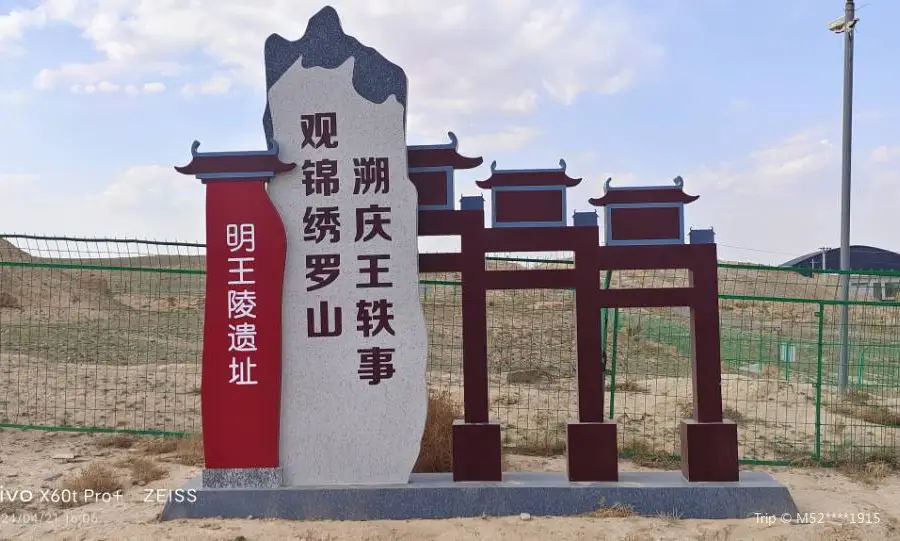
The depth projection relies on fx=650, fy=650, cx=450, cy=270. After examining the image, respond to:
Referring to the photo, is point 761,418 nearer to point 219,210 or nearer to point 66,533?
point 219,210

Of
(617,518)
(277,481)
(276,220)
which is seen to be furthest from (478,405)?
(276,220)

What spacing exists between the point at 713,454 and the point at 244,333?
3.73m

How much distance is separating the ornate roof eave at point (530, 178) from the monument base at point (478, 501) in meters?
2.32

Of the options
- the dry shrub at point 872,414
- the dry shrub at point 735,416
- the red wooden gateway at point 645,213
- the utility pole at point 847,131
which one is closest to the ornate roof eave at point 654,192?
the red wooden gateway at point 645,213

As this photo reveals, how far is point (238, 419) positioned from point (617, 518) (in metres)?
2.94

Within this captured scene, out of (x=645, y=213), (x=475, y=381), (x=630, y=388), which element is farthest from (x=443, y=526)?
(x=630, y=388)

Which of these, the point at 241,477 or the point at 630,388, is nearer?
the point at 241,477

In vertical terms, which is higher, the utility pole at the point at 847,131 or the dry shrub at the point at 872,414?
the utility pole at the point at 847,131

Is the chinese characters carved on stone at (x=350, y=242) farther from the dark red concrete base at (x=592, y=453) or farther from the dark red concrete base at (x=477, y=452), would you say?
the dark red concrete base at (x=592, y=453)

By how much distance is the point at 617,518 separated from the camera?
186 inches

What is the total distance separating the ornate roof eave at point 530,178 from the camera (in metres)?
5.08

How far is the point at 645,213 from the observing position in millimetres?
5141

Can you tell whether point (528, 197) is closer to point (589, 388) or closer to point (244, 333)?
point (589, 388)

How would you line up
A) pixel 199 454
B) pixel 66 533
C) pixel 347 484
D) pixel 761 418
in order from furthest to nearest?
pixel 761 418 → pixel 199 454 → pixel 347 484 → pixel 66 533
